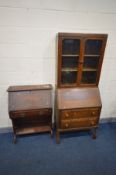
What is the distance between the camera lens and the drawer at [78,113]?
2088 mm

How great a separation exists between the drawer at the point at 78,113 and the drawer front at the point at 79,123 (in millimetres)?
61

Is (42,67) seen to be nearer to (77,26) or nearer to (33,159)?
(77,26)

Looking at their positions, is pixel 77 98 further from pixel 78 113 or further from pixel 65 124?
pixel 65 124

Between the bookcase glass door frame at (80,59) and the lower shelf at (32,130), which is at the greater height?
the bookcase glass door frame at (80,59)

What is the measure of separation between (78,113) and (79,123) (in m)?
0.20

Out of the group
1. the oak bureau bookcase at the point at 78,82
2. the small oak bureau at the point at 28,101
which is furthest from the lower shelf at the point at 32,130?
the oak bureau bookcase at the point at 78,82

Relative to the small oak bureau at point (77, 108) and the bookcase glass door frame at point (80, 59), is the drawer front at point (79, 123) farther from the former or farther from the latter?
the bookcase glass door frame at point (80, 59)

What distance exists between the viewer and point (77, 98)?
2.13 metres

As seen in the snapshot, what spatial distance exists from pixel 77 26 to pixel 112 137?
77.7 inches

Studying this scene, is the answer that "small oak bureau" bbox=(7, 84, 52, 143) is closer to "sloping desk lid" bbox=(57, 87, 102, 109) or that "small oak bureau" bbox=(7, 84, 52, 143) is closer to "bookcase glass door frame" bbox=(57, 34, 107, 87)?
"sloping desk lid" bbox=(57, 87, 102, 109)

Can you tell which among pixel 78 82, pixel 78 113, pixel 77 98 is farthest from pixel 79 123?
pixel 78 82

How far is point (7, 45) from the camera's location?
6.60ft

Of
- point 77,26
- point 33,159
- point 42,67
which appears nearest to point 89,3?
point 77,26

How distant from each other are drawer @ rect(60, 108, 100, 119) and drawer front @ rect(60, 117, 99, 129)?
0.06 metres
